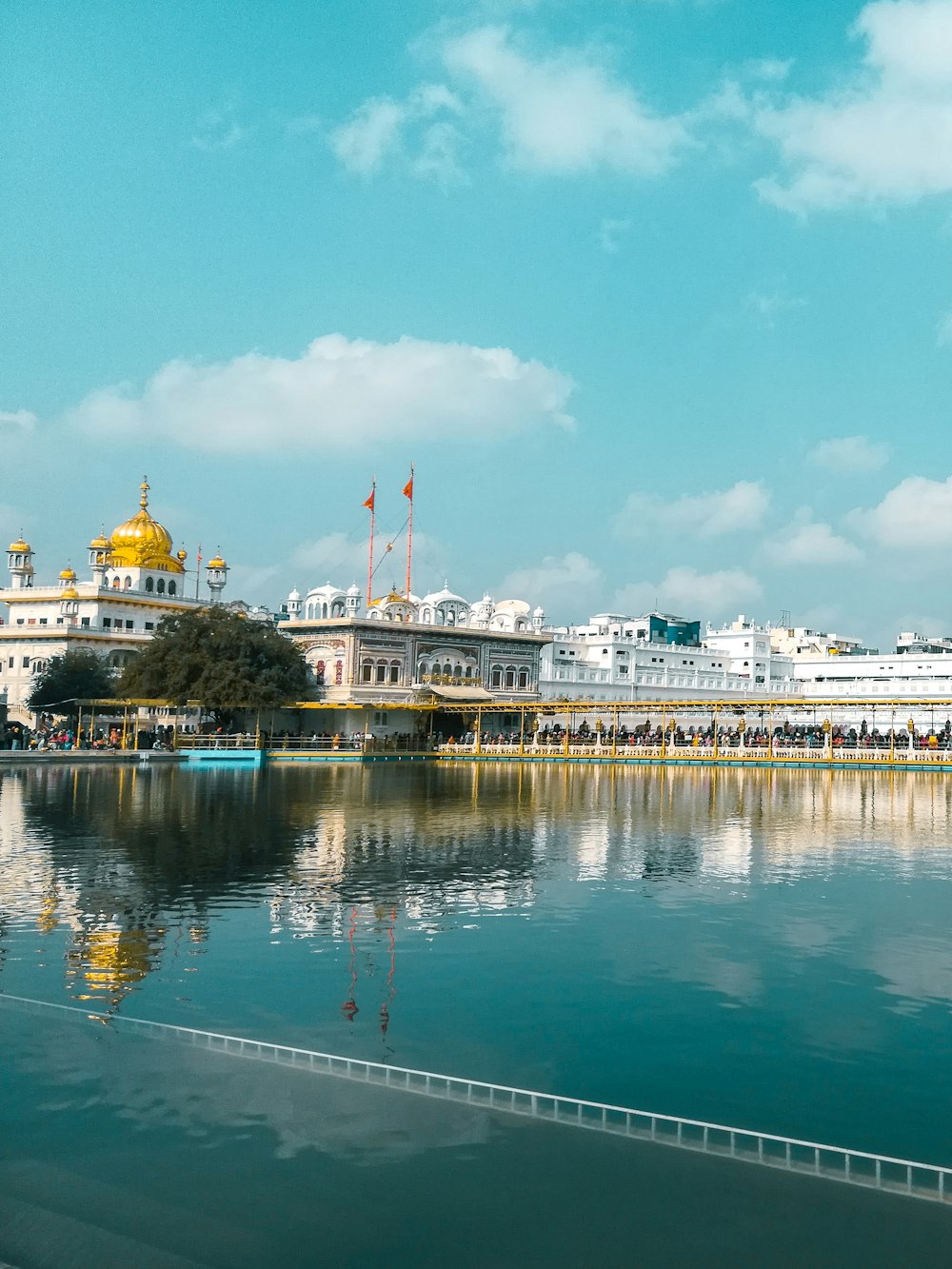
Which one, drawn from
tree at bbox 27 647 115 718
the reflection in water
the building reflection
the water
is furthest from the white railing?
tree at bbox 27 647 115 718

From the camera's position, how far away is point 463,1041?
10.5m

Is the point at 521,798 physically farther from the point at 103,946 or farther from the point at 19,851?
the point at 103,946

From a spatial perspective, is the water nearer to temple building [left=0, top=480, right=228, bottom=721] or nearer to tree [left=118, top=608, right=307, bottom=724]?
tree [left=118, top=608, right=307, bottom=724]

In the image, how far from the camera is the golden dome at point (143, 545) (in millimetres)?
76688

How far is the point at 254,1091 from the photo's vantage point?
9148mm

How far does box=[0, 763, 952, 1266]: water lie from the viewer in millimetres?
7219

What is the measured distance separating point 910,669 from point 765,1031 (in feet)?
314

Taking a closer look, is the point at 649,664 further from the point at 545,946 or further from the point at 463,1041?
the point at 463,1041

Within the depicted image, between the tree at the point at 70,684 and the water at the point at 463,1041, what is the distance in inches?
1723

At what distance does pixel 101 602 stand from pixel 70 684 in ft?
26.2

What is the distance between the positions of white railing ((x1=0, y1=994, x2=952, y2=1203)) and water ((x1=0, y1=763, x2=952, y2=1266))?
0.68 feet

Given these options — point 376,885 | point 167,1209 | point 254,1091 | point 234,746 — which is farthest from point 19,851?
point 234,746

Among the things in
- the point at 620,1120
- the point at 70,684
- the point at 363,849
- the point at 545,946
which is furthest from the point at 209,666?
the point at 620,1120

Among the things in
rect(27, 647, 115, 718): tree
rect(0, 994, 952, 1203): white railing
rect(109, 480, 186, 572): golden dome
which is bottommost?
rect(0, 994, 952, 1203): white railing
